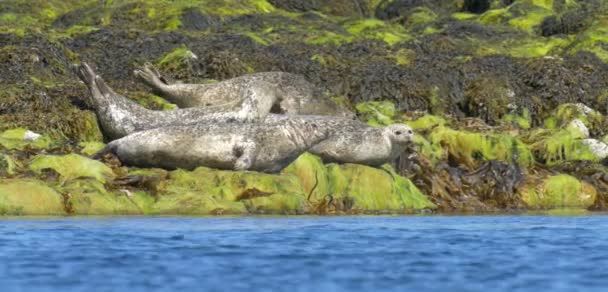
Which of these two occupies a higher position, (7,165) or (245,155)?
(245,155)

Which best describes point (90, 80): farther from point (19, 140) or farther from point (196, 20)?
point (196, 20)

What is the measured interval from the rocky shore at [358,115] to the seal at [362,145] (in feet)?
1.08

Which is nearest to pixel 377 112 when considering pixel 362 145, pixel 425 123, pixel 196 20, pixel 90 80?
pixel 425 123

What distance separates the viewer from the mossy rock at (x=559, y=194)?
18.3 m

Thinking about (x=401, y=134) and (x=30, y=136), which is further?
(x=30, y=136)

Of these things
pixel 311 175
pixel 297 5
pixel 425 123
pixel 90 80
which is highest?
pixel 297 5

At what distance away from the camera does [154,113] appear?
18.3m

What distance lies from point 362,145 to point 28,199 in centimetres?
518

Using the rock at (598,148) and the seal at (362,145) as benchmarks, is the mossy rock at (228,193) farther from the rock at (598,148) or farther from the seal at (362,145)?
the rock at (598,148)

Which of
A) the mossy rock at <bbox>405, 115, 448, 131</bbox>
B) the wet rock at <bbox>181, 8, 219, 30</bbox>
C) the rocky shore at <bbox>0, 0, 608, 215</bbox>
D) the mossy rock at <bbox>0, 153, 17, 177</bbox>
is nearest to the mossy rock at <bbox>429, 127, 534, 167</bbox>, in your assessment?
the rocky shore at <bbox>0, 0, 608, 215</bbox>

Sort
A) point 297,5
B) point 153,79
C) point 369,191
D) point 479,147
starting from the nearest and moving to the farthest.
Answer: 1. point 369,191
2. point 479,147
3. point 153,79
4. point 297,5

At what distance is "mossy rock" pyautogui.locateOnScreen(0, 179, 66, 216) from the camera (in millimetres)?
14109

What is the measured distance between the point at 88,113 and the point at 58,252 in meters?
10.1

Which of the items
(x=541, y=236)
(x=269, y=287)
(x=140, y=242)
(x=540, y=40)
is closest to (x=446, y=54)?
(x=540, y=40)
